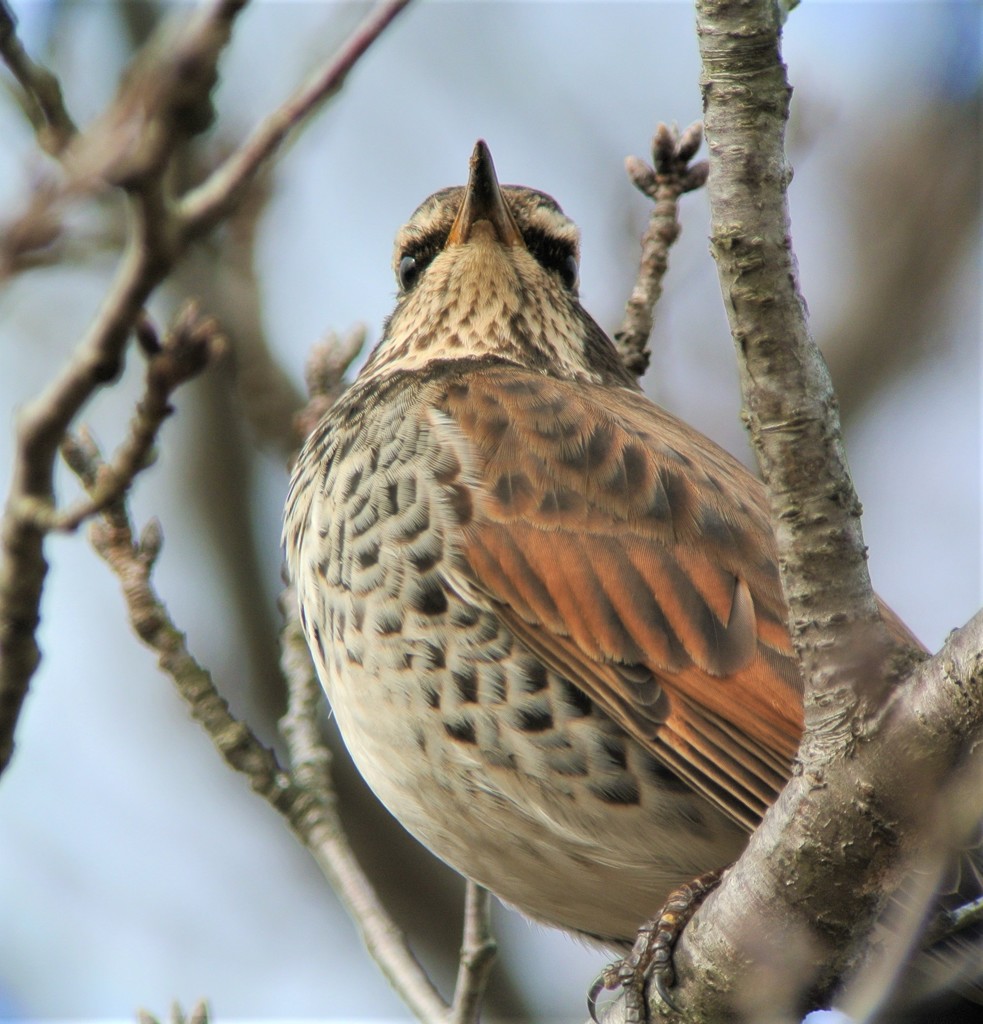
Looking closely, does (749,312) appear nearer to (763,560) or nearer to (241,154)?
(241,154)

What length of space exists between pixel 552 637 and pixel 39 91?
2.13 metres

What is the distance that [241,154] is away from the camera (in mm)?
2648

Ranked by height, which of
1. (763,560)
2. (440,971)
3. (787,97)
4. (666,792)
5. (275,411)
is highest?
(275,411)

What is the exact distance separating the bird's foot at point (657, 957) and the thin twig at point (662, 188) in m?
2.73

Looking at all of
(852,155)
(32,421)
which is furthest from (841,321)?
(32,421)

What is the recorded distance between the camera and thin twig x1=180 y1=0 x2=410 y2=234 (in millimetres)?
2631

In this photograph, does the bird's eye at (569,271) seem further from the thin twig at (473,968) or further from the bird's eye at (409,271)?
the thin twig at (473,968)

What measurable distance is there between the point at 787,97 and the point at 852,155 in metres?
6.93

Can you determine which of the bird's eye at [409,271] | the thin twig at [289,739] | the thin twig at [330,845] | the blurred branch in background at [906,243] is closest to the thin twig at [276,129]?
the thin twig at [289,739]

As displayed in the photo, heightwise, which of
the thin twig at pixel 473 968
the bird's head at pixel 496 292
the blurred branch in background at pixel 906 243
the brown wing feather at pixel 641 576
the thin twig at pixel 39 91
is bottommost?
the thin twig at pixel 473 968

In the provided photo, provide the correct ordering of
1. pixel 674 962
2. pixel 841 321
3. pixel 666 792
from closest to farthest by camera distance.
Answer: pixel 674 962, pixel 666 792, pixel 841 321

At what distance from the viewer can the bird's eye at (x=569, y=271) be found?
19.2ft

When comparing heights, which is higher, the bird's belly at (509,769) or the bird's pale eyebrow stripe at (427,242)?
the bird's pale eyebrow stripe at (427,242)

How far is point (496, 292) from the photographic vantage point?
558 cm
